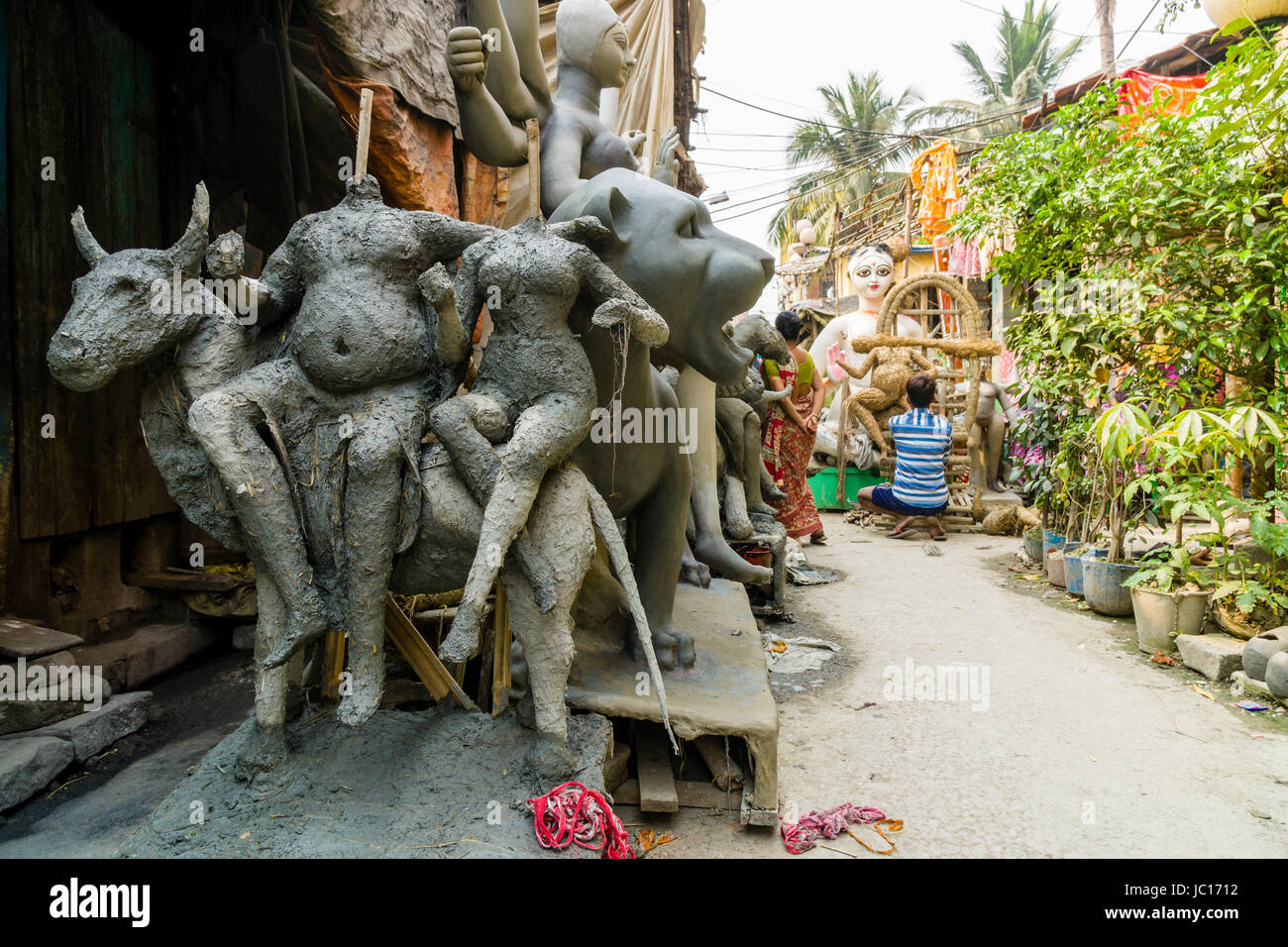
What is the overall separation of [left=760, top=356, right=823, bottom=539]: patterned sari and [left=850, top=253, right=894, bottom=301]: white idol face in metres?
6.16

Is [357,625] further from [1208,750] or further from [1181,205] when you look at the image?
[1181,205]

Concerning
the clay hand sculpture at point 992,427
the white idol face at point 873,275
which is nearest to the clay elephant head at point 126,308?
the clay hand sculpture at point 992,427

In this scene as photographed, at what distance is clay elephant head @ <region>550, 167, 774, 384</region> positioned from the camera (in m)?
2.35

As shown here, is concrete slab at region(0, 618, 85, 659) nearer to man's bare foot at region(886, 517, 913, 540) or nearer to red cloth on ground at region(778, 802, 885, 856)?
red cloth on ground at region(778, 802, 885, 856)

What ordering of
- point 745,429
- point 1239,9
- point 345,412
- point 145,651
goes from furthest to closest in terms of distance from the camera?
1. point 1239,9
2. point 745,429
3. point 145,651
4. point 345,412

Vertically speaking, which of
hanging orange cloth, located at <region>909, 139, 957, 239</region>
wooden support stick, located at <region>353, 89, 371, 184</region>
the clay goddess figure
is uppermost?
hanging orange cloth, located at <region>909, 139, 957, 239</region>

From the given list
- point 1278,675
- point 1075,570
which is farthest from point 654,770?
point 1075,570

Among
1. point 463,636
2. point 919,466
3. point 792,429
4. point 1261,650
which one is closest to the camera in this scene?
point 463,636

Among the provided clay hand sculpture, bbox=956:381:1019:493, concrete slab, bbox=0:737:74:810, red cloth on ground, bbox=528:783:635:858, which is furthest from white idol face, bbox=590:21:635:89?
clay hand sculpture, bbox=956:381:1019:493

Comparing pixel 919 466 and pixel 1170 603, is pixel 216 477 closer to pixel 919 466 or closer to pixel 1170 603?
pixel 1170 603

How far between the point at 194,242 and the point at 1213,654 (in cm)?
454

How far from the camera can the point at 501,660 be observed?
2.38 m

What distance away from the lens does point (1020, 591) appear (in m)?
5.75

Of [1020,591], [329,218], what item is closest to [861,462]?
[1020,591]
